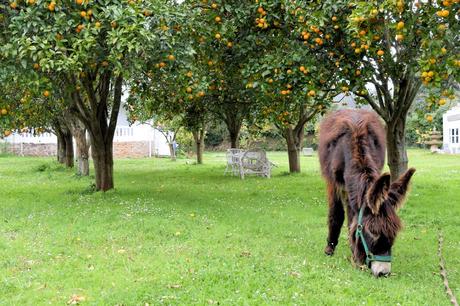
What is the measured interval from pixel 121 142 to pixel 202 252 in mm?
43059

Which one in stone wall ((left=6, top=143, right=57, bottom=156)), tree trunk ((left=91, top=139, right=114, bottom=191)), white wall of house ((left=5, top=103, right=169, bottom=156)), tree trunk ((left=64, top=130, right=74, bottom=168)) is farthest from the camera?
stone wall ((left=6, top=143, right=57, bottom=156))

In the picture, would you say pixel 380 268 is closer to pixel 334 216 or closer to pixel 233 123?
pixel 334 216

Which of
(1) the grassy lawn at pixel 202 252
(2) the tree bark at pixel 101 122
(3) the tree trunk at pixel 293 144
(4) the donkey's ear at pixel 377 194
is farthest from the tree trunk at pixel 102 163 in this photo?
(4) the donkey's ear at pixel 377 194

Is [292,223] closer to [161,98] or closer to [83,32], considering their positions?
[83,32]

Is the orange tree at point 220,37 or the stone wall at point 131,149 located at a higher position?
the orange tree at point 220,37

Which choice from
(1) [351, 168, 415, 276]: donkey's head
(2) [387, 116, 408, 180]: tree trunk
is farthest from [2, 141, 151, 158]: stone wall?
(1) [351, 168, 415, 276]: donkey's head

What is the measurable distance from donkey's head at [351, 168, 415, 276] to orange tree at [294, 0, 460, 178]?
2.83 m

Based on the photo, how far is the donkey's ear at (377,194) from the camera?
5711 mm

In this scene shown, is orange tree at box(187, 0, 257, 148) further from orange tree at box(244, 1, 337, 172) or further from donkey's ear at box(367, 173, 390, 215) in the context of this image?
donkey's ear at box(367, 173, 390, 215)

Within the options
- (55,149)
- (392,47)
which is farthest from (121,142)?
(392,47)

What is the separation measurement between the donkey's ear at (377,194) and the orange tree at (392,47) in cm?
297

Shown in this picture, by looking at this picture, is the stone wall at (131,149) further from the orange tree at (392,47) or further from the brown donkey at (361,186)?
the brown donkey at (361,186)

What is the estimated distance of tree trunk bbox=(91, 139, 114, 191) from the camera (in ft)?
48.6

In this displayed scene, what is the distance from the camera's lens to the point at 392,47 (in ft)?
41.9
